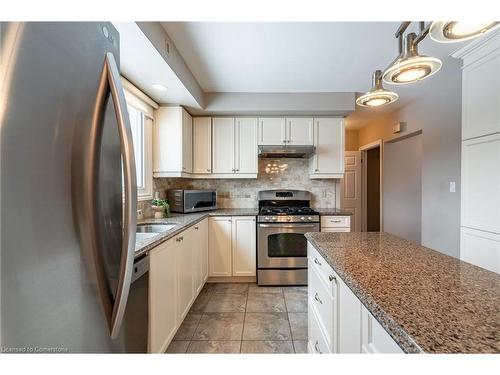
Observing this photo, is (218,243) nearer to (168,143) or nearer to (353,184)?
(168,143)

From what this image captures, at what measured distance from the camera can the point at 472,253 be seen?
75.5 inches

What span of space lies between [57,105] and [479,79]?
2785 mm

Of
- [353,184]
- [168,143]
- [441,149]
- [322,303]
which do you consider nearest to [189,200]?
[168,143]

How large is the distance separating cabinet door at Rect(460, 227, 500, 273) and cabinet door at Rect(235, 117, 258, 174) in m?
2.31

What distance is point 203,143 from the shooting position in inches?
124

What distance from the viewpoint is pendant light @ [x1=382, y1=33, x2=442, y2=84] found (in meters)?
0.96

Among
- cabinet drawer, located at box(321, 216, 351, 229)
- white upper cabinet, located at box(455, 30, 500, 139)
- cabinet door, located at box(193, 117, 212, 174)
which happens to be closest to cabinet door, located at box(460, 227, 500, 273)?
A: white upper cabinet, located at box(455, 30, 500, 139)

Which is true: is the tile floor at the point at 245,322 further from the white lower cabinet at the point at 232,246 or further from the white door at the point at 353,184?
the white door at the point at 353,184

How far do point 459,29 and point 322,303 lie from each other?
1.34 metres

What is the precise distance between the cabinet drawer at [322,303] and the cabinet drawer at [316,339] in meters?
0.04
